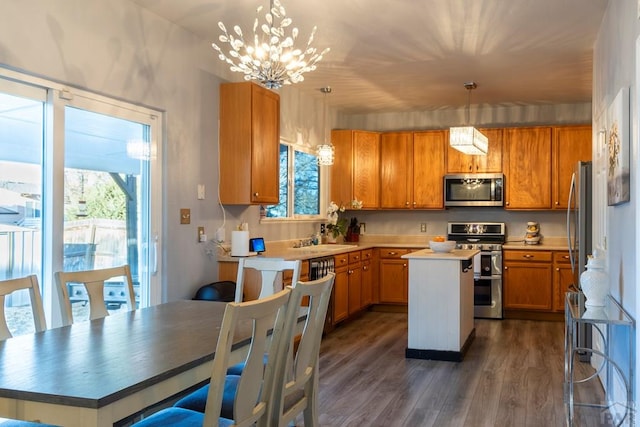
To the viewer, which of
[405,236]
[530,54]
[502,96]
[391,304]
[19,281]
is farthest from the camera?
[405,236]

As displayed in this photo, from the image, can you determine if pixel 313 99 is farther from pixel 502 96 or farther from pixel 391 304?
pixel 391 304

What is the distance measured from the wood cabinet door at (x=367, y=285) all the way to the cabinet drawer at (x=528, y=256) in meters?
1.63

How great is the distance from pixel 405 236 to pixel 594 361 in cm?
360

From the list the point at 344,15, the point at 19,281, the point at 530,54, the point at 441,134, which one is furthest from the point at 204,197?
the point at 441,134

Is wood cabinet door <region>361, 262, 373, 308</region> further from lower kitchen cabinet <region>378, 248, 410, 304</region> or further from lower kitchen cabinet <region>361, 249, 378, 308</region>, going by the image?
lower kitchen cabinet <region>378, 248, 410, 304</region>

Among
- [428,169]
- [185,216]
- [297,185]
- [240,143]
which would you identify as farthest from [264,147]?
[428,169]

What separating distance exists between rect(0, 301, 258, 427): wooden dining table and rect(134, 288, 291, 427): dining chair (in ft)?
0.54

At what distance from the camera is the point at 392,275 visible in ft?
24.2

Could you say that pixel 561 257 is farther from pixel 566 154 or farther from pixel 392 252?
pixel 392 252

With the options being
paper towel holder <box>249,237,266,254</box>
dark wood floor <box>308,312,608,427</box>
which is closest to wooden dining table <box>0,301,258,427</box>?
dark wood floor <box>308,312,608,427</box>

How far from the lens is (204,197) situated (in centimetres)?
479

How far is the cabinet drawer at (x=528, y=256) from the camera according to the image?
6797 mm

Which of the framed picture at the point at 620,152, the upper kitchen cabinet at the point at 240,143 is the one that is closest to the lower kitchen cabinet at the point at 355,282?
the upper kitchen cabinet at the point at 240,143

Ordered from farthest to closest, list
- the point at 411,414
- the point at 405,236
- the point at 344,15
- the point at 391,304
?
the point at 405,236 → the point at 391,304 → the point at 344,15 → the point at 411,414
